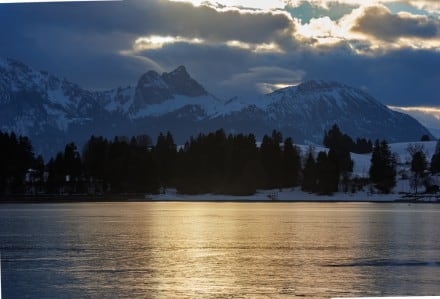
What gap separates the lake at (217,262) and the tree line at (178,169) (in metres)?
84.0

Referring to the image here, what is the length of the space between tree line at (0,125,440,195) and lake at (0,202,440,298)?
3305 inches

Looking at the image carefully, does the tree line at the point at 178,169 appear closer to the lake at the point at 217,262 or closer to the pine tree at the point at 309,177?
the pine tree at the point at 309,177

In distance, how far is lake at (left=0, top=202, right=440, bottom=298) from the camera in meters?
28.8

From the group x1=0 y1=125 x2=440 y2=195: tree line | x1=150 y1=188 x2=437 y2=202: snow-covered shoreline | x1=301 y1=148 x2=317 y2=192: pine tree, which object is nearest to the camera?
x1=0 y1=125 x2=440 y2=195: tree line

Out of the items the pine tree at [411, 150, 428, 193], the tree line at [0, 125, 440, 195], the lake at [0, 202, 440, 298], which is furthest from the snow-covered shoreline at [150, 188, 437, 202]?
the lake at [0, 202, 440, 298]

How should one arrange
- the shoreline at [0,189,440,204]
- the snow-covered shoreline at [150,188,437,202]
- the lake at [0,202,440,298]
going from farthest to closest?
the snow-covered shoreline at [150,188,437,202] → the shoreline at [0,189,440,204] → the lake at [0,202,440,298]

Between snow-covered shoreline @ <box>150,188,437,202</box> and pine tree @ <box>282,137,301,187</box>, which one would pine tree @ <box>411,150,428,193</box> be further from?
pine tree @ <box>282,137,301,187</box>

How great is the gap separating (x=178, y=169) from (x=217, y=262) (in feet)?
361

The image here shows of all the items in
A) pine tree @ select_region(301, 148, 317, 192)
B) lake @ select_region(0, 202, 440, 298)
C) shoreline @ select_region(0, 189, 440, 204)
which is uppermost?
pine tree @ select_region(301, 148, 317, 192)

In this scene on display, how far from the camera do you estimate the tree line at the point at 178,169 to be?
140500 millimetres

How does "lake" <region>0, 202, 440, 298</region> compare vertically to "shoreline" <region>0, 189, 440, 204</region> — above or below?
below

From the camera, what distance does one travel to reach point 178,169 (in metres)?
146

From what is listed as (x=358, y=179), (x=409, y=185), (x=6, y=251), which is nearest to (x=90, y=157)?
(x=358, y=179)

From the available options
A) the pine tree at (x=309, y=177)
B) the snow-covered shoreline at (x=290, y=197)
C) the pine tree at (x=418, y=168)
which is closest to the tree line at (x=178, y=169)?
the pine tree at (x=309, y=177)
